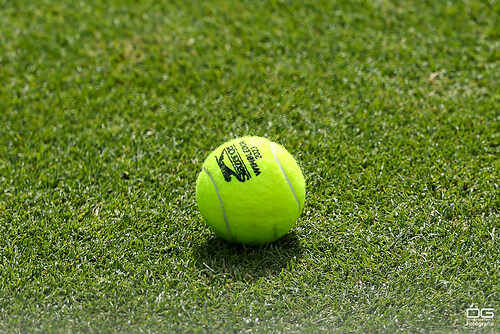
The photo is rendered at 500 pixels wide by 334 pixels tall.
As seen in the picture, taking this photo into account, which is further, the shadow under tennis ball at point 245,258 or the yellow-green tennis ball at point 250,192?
the shadow under tennis ball at point 245,258

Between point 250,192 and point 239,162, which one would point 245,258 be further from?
point 239,162

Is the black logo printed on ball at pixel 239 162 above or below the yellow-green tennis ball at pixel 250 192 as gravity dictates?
above

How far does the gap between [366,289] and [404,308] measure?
9.0 inches

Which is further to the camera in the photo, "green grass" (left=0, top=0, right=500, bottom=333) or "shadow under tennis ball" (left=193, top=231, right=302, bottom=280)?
"shadow under tennis ball" (left=193, top=231, right=302, bottom=280)

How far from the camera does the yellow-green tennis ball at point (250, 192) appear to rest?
3.14 meters

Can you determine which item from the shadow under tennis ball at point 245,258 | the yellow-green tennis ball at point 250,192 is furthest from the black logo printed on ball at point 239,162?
the shadow under tennis ball at point 245,258

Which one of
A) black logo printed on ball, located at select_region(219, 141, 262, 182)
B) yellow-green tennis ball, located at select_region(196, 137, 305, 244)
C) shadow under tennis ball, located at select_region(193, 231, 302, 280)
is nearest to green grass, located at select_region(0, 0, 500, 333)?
shadow under tennis ball, located at select_region(193, 231, 302, 280)

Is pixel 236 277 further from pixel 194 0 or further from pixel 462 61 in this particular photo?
pixel 194 0

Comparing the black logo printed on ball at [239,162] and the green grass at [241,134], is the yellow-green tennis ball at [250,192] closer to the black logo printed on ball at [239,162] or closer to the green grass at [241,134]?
the black logo printed on ball at [239,162]

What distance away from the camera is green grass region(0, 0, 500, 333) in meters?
3.09

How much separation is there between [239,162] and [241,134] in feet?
4.51

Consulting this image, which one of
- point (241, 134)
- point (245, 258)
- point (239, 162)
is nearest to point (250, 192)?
point (239, 162)

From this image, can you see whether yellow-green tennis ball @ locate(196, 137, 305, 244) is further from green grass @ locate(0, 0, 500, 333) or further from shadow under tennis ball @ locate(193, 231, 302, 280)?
green grass @ locate(0, 0, 500, 333)

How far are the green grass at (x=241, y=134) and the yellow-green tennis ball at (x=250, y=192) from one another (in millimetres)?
224
